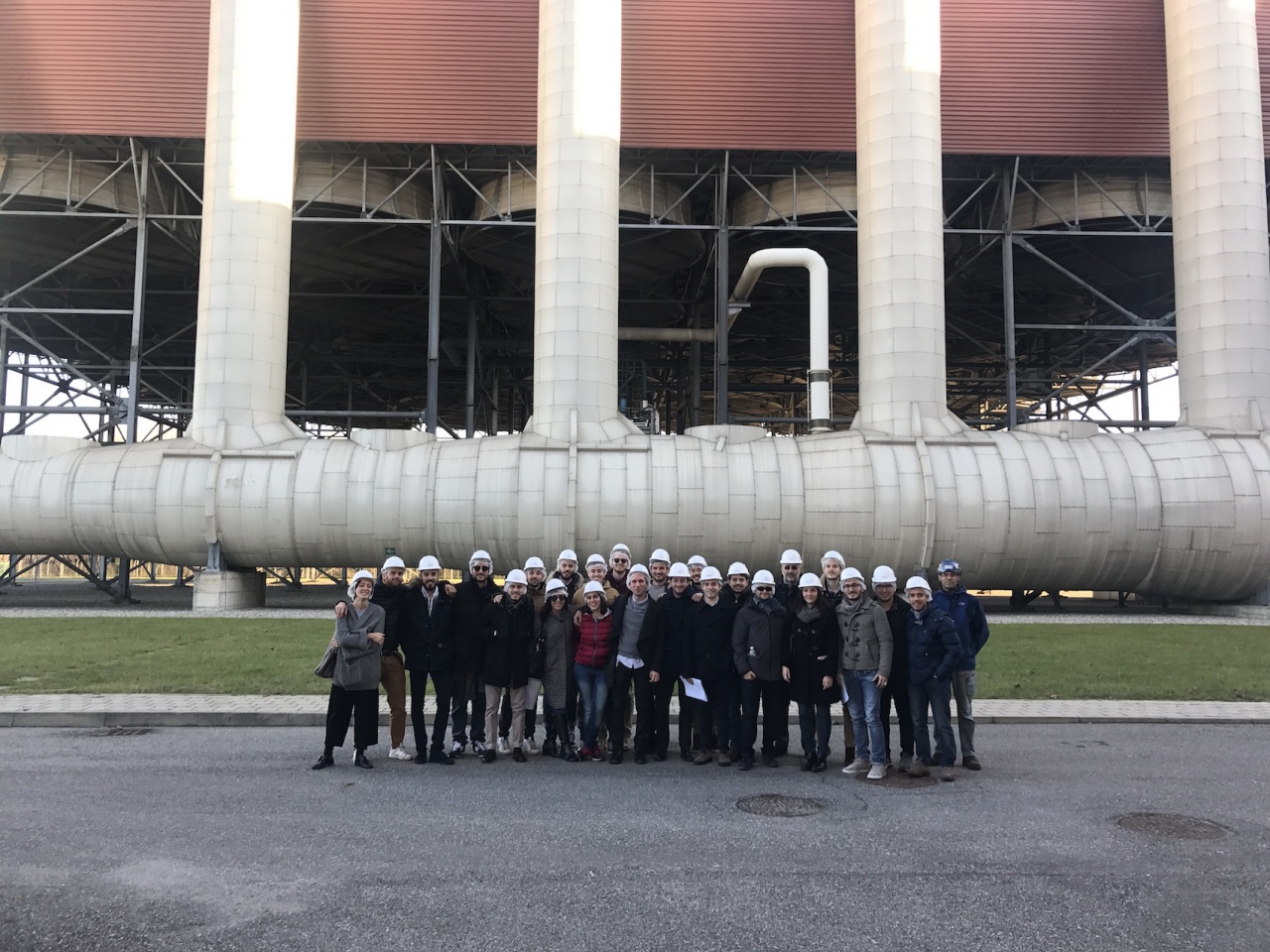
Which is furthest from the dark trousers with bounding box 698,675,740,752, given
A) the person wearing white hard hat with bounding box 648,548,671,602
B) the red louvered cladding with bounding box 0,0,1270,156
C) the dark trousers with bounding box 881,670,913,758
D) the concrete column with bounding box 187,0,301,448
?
the red louvered cladding with bounding box 0,0,1270,156

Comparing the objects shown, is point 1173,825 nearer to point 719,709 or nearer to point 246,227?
point 719,709

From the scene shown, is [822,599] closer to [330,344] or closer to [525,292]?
[525,292]

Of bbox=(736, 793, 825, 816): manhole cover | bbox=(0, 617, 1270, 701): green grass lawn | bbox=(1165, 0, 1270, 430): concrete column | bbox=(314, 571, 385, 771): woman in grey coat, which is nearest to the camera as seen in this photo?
bbox=(736, 793, 825, 816): manhole cover

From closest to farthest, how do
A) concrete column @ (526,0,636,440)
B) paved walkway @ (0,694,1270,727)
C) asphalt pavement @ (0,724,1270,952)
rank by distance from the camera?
asphalt pavement @ (0,724,1270,952) < paved walkway @ (0,694,1270,727) < concrete column @ (526,0,636,440)

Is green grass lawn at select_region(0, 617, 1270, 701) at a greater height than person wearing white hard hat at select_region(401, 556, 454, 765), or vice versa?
person wearing white hard hat at select_region(401, 556, 454, 765)

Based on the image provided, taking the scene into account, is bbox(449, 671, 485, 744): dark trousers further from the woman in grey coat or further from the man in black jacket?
the man in black jacket

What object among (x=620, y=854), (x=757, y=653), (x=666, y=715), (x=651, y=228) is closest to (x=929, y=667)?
(x=757, y=653)

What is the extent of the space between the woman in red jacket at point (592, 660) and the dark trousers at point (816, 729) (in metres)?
1.94

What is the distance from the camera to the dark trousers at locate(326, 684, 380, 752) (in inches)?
327

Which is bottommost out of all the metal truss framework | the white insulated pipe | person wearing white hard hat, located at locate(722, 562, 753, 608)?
person wearing white hard hat, located at locate(722, 562, 753, 608)

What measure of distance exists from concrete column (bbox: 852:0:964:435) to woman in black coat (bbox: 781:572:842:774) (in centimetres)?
1493

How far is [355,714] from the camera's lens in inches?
331

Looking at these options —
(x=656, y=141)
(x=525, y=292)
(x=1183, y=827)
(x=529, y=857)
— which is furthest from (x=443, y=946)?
(x=525, y=292)

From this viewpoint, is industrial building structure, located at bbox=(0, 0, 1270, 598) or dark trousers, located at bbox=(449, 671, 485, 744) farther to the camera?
industrial building structure, located at bbox=(0, 0, 1270, 598)
